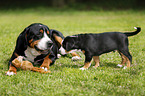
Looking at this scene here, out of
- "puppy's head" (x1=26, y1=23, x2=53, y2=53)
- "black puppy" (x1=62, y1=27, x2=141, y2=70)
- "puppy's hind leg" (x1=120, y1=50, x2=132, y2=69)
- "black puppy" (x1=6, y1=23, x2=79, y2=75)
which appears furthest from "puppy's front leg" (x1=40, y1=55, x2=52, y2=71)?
"puppy's hind leg" (x1=120, y1=50, x2=132, y2=69)

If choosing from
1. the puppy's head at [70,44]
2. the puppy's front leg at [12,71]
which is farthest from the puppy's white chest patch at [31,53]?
the puppy's head at [70,44]

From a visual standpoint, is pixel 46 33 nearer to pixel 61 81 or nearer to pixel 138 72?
pixel 61 81

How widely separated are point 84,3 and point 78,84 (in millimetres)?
20338

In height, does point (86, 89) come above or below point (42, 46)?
below

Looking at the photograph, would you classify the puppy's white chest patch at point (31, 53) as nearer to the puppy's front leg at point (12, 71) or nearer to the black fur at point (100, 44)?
the puppy's front leg at point (12, 71)

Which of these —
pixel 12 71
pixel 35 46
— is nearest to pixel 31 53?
pixel 35 46

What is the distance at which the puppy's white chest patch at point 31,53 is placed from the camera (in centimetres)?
441

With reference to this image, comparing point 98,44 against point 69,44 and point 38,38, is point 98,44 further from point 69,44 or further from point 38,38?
point 38,38

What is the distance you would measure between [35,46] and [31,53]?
334 millimetres

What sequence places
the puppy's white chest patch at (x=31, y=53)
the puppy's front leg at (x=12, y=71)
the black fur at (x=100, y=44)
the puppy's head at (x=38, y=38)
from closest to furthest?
the puppy's front leg at (x=12, y=71) → the puppy's head at (x=38, y=38) → the black fur at (x=100, y=44) → the puppy's white chest patch at (x=31, y=53)

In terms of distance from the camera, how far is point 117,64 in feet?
15.5

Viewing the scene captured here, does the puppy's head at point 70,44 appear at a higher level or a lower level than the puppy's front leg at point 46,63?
higher

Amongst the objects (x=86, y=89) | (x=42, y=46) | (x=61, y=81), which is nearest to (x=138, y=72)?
(x=86, y=89)

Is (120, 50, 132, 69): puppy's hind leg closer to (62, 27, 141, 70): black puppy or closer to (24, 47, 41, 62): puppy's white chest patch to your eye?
(62, 27, 141, 70): black puppy
